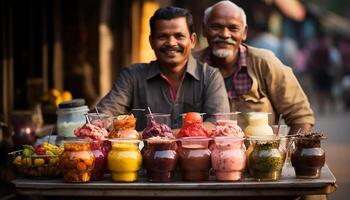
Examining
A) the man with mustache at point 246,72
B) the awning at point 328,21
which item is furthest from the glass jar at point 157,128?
the awning at point 328,21

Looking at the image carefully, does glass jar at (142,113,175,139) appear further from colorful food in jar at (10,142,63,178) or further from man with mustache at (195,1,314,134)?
man with mustache at (195,1,314,134)

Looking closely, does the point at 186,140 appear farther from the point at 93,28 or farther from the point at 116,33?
the point at 116,33

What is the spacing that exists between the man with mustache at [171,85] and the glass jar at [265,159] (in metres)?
0.82

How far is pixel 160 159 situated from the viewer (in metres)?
4.14

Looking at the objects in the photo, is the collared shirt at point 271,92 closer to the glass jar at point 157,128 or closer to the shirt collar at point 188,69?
the shirt collar at point 188,69

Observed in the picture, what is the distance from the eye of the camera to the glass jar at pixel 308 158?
420 cm

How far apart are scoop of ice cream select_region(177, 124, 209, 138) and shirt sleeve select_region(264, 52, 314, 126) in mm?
1717

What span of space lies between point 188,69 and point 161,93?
8.7 inches

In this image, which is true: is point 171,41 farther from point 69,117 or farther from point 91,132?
point 69,117

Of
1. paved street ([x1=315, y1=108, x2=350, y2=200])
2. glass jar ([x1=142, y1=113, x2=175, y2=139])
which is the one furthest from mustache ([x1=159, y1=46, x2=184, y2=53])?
paved street ([x1=315, y1=108, x2=350, y2=200])

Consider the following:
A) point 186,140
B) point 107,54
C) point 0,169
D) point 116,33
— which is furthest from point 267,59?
point 116,33

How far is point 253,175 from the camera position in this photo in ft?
13.7

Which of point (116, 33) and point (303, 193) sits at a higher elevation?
point (116, 33)

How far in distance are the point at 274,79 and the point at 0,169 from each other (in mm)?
3284
